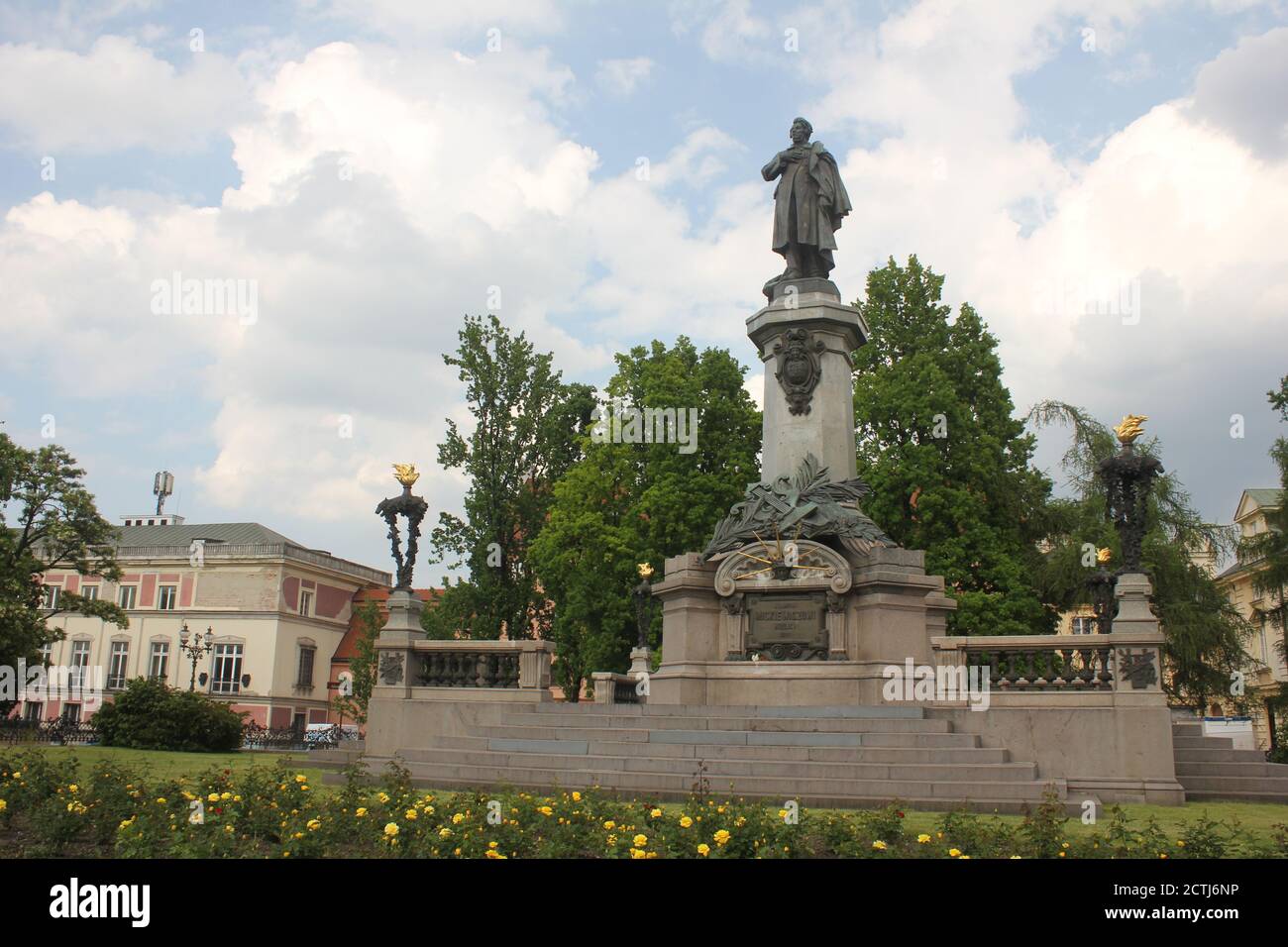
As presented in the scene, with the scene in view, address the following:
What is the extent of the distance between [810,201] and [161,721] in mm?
19857

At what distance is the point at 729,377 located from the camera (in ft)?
132

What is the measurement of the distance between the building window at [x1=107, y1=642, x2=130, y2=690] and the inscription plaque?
6068 cm

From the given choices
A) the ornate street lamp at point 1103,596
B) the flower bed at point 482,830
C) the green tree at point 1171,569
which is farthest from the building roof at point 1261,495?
the flower bed at point 482,830

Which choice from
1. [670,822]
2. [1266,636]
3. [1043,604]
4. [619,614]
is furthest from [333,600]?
[670,822]

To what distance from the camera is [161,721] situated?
1091 inches

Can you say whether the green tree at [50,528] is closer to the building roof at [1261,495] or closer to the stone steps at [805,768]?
the stone steps at [805,768]

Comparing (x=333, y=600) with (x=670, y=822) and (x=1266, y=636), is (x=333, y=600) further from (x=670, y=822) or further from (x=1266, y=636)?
(x=670, y=822)

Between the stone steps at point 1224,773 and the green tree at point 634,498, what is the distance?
63.2 feet

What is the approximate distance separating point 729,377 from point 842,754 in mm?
25832

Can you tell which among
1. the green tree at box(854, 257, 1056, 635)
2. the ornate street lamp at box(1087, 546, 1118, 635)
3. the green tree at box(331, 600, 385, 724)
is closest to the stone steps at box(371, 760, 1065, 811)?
the ornate street lamp at box(1087, 546, 1118, 635)

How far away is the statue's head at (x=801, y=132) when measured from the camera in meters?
23.7

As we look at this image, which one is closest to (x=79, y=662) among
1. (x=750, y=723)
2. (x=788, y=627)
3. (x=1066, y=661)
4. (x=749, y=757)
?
(x=788, y=627)
